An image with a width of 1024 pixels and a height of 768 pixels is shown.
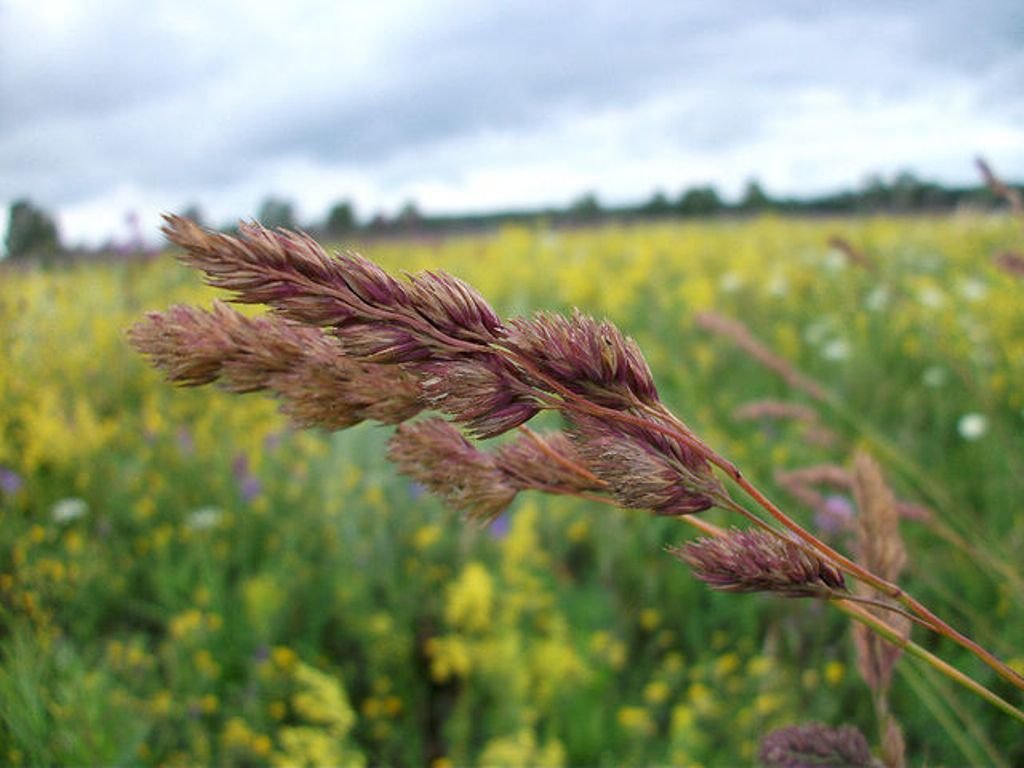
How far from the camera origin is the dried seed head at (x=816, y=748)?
0.67 metres

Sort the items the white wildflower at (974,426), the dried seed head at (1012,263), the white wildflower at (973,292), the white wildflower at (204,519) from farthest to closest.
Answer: the white wildflower at (973,292) < the white wildflower at (974,426) < the white wildflower at (204,519) < the dried seed head at (1012,263)

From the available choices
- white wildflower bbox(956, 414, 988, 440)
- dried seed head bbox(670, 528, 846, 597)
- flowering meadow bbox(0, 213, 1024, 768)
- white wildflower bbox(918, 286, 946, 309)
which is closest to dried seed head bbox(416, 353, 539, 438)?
dried seed head bbox(670, 528, 846, 597)

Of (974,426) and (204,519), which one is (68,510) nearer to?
(204,519)

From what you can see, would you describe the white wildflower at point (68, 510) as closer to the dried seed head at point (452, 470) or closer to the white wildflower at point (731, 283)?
the dried seed head at point (452, 470)

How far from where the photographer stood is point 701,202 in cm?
1967

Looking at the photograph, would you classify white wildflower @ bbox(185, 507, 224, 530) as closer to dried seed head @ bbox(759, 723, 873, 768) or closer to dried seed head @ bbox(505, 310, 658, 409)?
dried seed head @ bbox(759, 723, 873, 768)

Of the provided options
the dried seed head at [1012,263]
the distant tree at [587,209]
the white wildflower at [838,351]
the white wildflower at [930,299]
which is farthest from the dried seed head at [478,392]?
the distant tree at [587,209]

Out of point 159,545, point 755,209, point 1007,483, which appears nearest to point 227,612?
point 159,545

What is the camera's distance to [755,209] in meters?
17.8

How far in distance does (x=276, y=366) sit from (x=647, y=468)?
283mm

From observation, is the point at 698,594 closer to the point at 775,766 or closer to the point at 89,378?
the point at 775,766

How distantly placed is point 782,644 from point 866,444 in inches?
36.6

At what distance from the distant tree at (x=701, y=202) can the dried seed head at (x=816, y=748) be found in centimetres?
1837

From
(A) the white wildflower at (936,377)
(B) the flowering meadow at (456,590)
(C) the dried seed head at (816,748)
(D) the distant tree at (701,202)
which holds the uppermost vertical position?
(D) the distant tree at (701,202)
